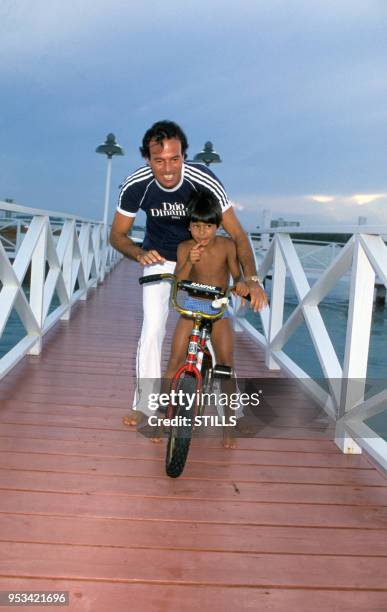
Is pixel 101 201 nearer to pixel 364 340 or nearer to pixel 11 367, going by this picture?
pixel 11 367

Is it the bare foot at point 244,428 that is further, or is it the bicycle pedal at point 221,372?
the bare foot at point 244,428

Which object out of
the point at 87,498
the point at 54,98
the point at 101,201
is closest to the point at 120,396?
the point at 87,498

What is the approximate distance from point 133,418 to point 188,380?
2.66ft

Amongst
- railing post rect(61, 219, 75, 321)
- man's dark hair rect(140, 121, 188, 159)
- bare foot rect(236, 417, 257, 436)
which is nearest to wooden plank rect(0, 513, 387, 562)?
bare foot rect(236, 417, 257, 436)

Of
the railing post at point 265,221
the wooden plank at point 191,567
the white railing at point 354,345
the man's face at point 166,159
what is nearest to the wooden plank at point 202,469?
the white railing at point 354,345

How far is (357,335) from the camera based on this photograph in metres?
2.85

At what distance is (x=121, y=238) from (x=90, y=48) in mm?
15524

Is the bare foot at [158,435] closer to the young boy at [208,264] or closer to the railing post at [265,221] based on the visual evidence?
the young boy at [208,264]

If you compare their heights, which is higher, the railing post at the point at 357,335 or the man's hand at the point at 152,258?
the man's hand at the point at 152,258

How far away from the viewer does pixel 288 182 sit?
1878 cm

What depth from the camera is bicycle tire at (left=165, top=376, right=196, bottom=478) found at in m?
Result: 2.37

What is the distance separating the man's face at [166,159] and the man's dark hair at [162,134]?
2cm

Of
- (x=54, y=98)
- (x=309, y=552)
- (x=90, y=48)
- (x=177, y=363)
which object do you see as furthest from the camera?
(x=54, y=98)

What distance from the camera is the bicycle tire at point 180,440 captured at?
2.37m
